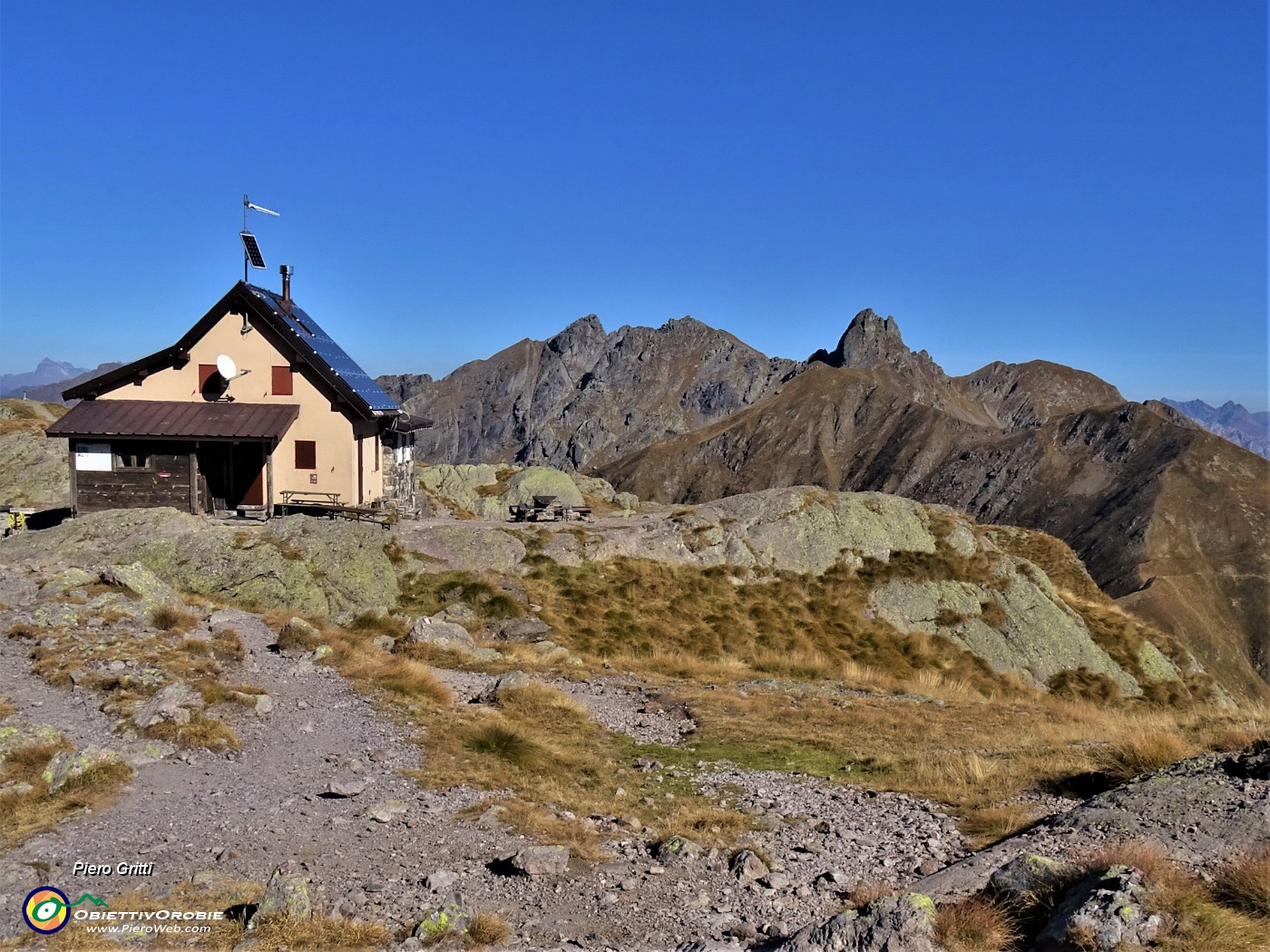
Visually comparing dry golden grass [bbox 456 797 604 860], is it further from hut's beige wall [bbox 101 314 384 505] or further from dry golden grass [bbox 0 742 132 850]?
hut's beige wall [bbox 101 314 384 505]

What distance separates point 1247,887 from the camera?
8305mm

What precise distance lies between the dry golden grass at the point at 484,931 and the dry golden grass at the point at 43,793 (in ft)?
19.9

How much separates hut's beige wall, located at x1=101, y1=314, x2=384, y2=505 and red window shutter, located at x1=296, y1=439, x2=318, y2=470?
→ 0.16 m

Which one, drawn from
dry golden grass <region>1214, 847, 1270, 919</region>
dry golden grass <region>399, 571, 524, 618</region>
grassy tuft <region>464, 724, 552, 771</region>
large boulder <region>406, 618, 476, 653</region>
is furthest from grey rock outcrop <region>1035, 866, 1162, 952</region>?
dry golden grass <region>399, 571, 524, 618</region>

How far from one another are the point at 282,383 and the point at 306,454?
134 inches

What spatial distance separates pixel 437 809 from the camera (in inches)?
486

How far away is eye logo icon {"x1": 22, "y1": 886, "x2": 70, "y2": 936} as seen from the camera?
8.78 metres

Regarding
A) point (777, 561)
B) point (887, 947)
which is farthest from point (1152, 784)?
point (777, 561)

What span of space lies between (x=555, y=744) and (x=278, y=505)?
26.0 metres

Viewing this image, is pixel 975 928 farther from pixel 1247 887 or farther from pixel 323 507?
pixel 323 507

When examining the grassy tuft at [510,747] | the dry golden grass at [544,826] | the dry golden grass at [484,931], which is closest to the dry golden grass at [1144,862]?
the dry golden grass at [544,826]

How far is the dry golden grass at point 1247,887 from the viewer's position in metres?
8.10

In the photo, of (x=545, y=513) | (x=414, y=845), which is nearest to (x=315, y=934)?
(x=414, y=845)

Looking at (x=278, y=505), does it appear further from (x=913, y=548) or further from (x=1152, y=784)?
(x=1152, y=784)
